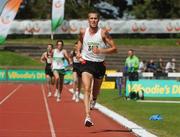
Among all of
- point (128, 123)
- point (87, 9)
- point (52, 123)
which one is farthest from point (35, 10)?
point (128, 123)

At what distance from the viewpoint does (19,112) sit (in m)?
16.4

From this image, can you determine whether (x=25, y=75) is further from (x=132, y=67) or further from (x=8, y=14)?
(x=132, y=67)

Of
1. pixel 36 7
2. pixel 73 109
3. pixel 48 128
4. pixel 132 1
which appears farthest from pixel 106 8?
pixel 48 128

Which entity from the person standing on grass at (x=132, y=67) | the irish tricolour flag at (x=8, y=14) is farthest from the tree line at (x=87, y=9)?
the person standing on grass at (x=132, y=67)

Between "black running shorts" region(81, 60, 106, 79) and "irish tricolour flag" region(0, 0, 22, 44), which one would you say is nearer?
"black running shorts" region(81, 60, 106, 79)

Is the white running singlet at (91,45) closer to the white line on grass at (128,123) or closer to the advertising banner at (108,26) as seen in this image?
the white line on grass at (128,123)

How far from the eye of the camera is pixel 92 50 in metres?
11.9

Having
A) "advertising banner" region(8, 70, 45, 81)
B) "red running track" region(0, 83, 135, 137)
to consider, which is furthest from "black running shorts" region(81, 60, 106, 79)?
"advertising banner" region(8, 70, 45, 81)

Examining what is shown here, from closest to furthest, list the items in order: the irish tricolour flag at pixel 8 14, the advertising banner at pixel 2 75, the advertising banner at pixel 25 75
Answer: the irish tricolour flag at pixel 8 14 → the advertising banner at pixel 2 75 → the advertising banner at pixel 25 75

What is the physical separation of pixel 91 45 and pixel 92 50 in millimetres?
98

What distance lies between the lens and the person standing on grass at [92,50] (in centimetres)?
1183

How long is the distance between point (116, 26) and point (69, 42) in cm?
486

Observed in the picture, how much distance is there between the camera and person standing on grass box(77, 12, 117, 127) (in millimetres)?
11828

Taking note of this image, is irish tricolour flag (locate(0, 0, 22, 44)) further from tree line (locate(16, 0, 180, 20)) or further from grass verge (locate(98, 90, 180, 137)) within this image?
tree line (locate(16, 0, 180, 20))
